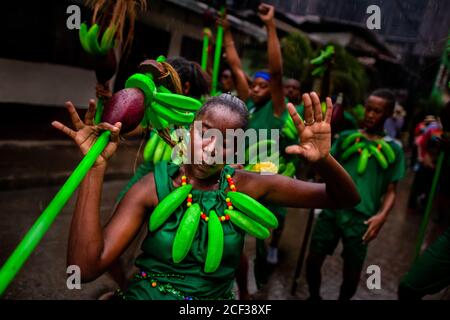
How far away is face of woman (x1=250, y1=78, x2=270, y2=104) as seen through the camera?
367 cm

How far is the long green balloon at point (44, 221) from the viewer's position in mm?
1037

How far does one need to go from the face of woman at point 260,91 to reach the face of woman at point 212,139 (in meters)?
2.08

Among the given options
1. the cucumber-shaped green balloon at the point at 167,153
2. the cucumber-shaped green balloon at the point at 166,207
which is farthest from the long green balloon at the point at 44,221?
the cucumber-shaped green balloon at the point at 167,153

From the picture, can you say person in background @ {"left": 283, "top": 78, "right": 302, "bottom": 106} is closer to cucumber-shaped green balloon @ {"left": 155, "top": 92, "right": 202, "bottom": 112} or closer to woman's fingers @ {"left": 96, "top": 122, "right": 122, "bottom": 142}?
cucumber-shaped green balloon @ {"left": 155, "top": 92, "right": 202, "bottom": 112}

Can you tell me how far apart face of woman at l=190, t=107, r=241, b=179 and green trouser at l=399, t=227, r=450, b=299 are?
5.58 feet

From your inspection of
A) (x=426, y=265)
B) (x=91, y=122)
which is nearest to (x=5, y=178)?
(x=91, y=122)

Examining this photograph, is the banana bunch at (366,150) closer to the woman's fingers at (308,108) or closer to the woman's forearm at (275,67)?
the woman's forearm at (275,67)

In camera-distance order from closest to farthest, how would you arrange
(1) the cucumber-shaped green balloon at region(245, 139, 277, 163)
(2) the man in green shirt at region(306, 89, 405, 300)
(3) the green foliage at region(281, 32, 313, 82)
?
(1) the cucumber-shaped green balloon at region(245, 139, 277, 163)
(2) the man in green shirt at region(306, 89, 405, 300)
(3) the green foliage at region(281, 32, 313, 82)

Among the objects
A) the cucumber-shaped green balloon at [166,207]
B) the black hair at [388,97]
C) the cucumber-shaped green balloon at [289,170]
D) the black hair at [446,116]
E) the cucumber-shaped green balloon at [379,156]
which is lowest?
the cucumber-shaped green balloon at [289,170]

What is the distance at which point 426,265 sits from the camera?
2.52 m

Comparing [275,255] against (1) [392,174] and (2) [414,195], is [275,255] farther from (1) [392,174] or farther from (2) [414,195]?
(2) [414,195]

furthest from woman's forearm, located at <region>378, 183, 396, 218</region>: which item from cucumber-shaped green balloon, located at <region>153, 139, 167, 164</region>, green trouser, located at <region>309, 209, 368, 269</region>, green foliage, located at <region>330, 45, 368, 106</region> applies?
green foliage, located at <region>330, 45, 368, 106</region>

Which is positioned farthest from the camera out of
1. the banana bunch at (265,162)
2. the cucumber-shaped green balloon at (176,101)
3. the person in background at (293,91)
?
the person in background at (293,91)
